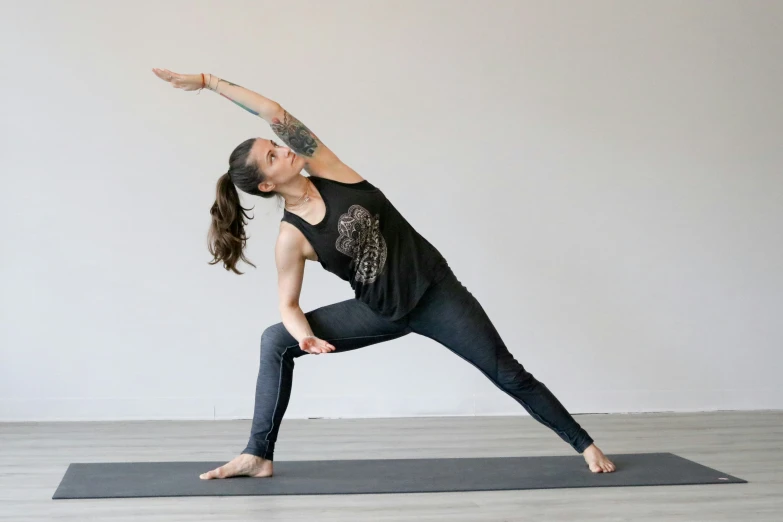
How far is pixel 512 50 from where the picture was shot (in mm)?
4301

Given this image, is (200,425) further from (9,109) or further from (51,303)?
(9,109)

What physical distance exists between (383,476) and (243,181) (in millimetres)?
1101

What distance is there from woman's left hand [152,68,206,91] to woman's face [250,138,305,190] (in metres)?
0.29

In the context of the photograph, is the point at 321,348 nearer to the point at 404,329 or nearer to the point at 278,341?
the point at 278,341

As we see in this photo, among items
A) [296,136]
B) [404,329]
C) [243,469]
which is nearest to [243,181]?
[296,136]

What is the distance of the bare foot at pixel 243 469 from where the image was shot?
2.85 meters

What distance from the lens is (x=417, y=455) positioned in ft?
11.0

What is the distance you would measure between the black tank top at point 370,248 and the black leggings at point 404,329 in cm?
6

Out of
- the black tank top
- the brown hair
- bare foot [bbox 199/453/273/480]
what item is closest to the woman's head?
the brown hair

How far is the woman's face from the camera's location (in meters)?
2.71

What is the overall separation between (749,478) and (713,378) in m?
1.63

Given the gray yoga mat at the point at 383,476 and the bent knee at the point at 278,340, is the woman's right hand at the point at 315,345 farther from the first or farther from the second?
the gray yoga mat at the point at 383,476

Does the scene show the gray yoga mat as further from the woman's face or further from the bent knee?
the woman's face

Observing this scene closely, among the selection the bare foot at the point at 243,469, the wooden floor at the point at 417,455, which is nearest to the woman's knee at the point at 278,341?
the bare foot at the point at 243,469
